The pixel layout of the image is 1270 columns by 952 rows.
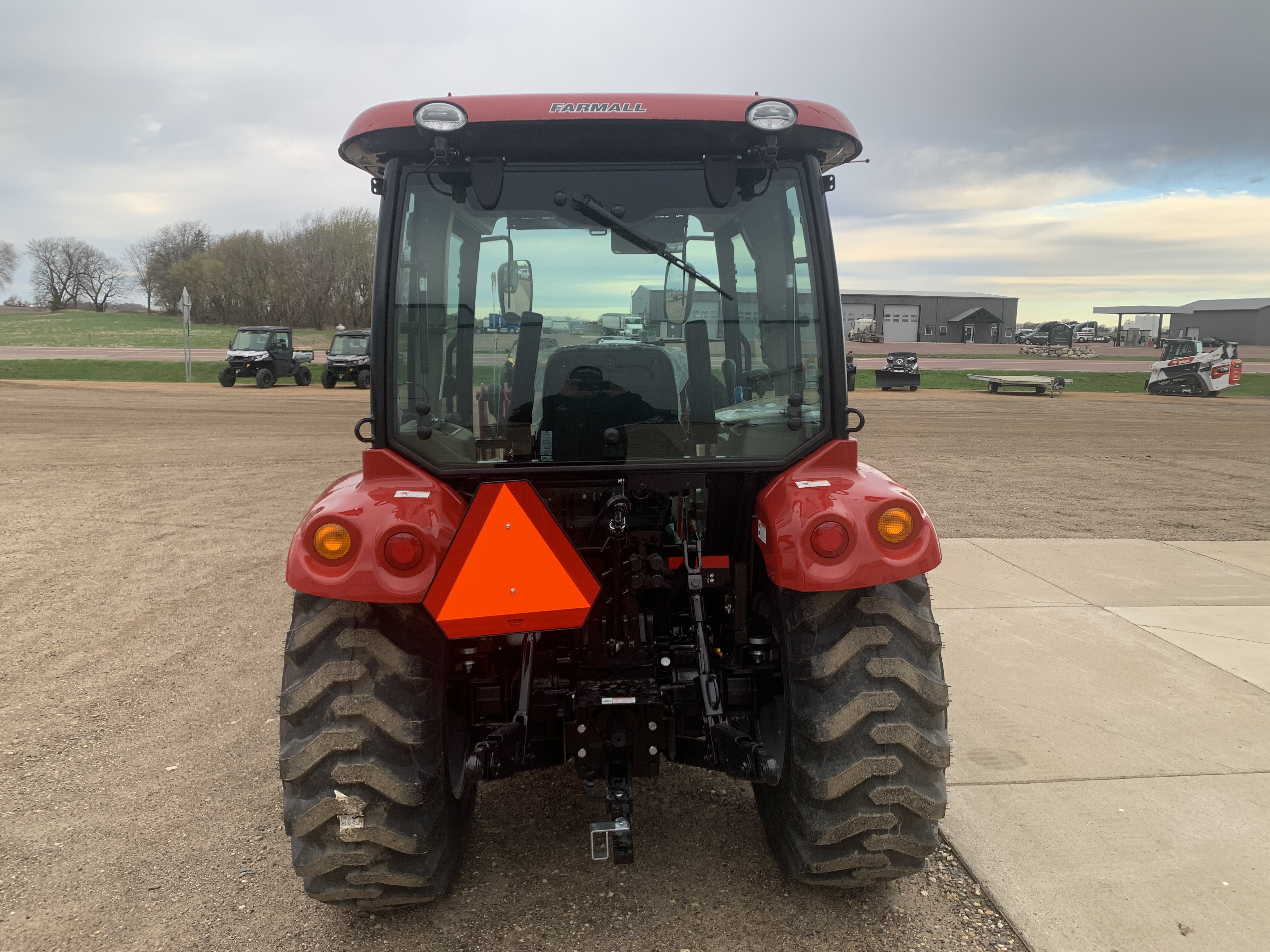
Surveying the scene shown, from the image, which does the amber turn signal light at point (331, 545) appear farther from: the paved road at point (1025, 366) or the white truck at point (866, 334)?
the white truck at point (866, 334)

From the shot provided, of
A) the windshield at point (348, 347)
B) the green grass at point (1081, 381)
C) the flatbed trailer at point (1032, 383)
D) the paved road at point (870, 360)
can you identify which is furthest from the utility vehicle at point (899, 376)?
the windshield at point (348, 347)

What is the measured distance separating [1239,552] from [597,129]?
7624 millimetres

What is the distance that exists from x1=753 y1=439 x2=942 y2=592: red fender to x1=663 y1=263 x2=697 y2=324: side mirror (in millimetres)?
657

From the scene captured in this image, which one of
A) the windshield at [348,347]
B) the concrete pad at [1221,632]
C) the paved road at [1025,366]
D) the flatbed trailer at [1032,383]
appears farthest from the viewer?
the paved road at [1025,366]

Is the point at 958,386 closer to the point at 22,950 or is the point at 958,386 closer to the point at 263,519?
the point at 263,519

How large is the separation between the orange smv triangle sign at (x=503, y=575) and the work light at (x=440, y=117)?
1052mm

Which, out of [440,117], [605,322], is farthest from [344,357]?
[440,117]

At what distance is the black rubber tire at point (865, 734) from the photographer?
2.55 metres

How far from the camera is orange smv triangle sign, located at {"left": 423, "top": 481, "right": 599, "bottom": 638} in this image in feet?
7.82

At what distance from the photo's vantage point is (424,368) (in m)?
2.78

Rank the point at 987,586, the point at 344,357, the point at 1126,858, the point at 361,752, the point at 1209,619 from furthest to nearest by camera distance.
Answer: the point at 344,357
the point at 987,586
the point at 1209,619
the point at 1126,858
the point at 361,752

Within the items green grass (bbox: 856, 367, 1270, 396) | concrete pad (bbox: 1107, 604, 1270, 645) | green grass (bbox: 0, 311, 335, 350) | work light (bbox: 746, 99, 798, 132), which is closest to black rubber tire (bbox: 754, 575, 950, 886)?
work light (bbox: 746, 99, 798, 132)

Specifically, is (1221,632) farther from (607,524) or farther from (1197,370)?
(1197,370)

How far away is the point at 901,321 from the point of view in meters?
77.3
